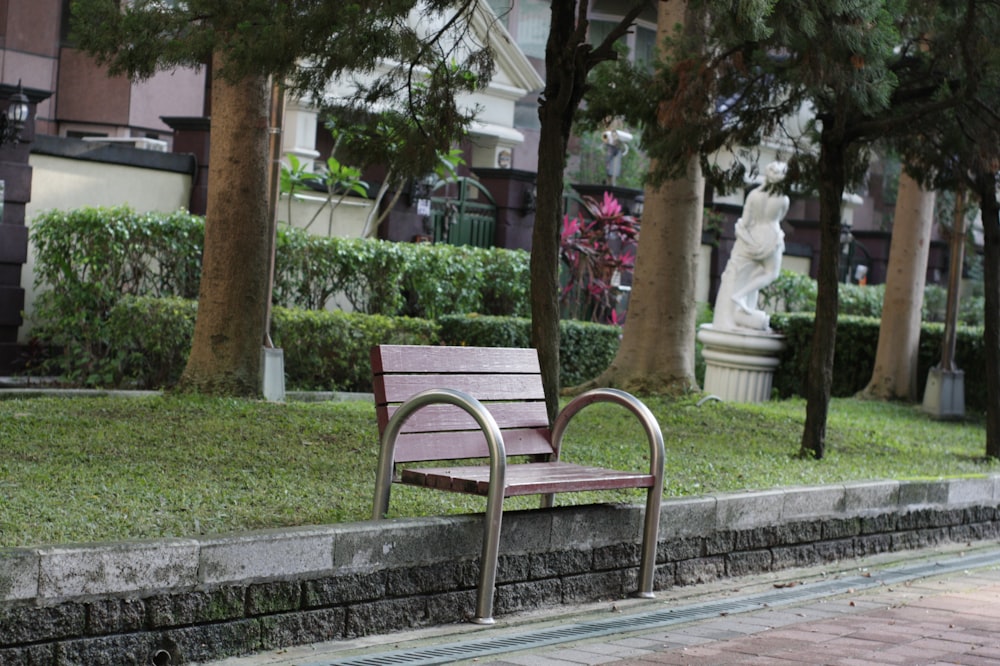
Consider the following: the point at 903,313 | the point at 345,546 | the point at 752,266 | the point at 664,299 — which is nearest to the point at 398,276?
the point at 664,299

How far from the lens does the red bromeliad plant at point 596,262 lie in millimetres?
20359

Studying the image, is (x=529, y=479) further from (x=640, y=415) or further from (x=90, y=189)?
(x=90, y=189)

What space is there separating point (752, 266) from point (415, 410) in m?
11.3

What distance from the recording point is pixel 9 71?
69.5ft

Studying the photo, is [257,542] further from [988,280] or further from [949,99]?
[988,280]

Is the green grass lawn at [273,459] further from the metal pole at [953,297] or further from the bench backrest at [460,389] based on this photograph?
the metal pole at [953,297]

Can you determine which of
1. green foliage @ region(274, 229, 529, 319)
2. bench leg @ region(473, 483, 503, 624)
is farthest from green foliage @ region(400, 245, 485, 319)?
bench leg @ region(473, 483, 503, 624)

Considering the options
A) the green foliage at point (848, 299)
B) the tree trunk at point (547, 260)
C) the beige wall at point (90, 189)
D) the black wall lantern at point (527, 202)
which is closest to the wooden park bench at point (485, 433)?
the tree trunk at point (547, 260)

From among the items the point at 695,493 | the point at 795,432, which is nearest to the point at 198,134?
the point at 795,432

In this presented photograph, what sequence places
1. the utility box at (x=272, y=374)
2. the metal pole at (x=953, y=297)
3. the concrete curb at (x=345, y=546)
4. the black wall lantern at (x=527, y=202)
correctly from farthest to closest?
1. the black wall lantern at (x=527, y=202)
2. the metal pole at (x=953, y=297)
3. the utility box at (x=272, y=374)
4. the concrete curb at (x=345, y=546)

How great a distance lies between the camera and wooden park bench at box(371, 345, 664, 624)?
19.2 feet

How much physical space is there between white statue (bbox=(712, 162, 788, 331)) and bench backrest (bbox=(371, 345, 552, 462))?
32.0ft

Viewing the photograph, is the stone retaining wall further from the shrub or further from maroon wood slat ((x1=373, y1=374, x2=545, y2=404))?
the shrub

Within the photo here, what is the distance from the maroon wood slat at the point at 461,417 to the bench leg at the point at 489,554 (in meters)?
0.59
